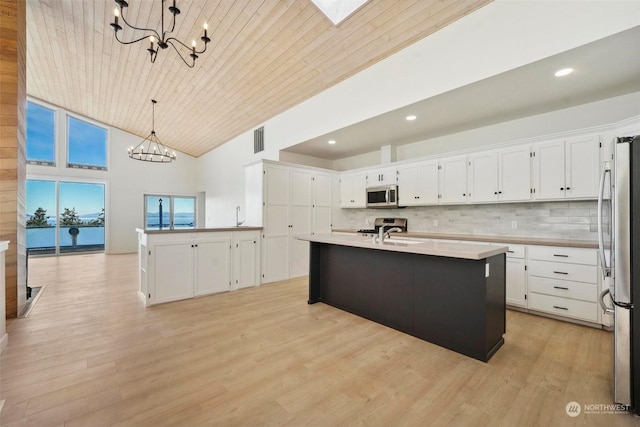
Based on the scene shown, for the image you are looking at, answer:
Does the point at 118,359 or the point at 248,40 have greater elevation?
the point at 248,40

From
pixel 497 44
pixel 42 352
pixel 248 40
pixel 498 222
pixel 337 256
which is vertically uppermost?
pixel 248 40

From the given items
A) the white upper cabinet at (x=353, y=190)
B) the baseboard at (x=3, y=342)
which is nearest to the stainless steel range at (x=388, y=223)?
the white upper cabinet at (x=353, y=190)

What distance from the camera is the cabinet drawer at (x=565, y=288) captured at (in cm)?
292

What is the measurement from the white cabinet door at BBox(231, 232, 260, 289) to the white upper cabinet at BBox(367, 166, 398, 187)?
256 cm

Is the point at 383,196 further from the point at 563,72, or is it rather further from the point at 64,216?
the point at 64,216

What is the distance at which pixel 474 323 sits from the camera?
2.31 m

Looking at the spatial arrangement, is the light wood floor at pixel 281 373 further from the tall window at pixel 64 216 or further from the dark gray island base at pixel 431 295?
the tall window at pixel 64 216

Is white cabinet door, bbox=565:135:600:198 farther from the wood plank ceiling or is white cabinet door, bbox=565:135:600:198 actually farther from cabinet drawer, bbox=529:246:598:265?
the wood plank ceiling

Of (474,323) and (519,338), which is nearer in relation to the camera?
(474,323)

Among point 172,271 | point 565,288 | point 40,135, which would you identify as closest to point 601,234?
point 565,288

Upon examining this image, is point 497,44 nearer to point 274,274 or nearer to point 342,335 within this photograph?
point 342,335

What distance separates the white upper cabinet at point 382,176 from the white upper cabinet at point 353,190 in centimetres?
15

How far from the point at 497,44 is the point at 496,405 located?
327 centimetres

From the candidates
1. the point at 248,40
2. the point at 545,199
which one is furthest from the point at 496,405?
A: the point at 248,40
